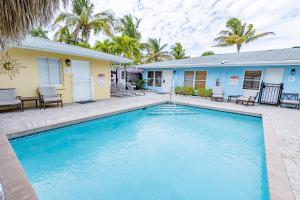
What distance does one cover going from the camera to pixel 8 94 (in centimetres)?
627

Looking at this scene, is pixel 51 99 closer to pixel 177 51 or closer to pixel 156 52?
pixel 156 52

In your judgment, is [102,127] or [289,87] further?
[289,87]

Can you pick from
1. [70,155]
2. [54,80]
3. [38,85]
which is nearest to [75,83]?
[54,80]

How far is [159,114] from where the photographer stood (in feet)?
28.3

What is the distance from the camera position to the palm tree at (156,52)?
83.8 ft

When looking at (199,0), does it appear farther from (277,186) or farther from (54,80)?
(277,186)

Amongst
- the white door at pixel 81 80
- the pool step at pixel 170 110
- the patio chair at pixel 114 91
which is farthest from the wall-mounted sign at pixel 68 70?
the pool step at pixel 170 110

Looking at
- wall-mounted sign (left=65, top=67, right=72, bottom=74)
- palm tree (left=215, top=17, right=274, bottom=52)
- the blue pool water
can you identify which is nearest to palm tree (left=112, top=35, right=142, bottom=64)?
wall-mounted sign (left=65, top=67, right=72, bottom=74)

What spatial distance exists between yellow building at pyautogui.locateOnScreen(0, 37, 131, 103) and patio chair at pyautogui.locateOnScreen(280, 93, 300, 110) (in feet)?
33.8

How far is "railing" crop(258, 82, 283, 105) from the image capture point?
384 inches

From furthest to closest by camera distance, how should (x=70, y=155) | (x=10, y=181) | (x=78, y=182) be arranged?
(x=70, y=155), (x=78, y=182), (x=10, y=181)

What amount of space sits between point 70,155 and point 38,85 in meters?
4.99

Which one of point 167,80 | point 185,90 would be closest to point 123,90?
point 167,80

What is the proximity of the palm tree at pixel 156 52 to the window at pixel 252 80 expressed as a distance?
17.1 meters
